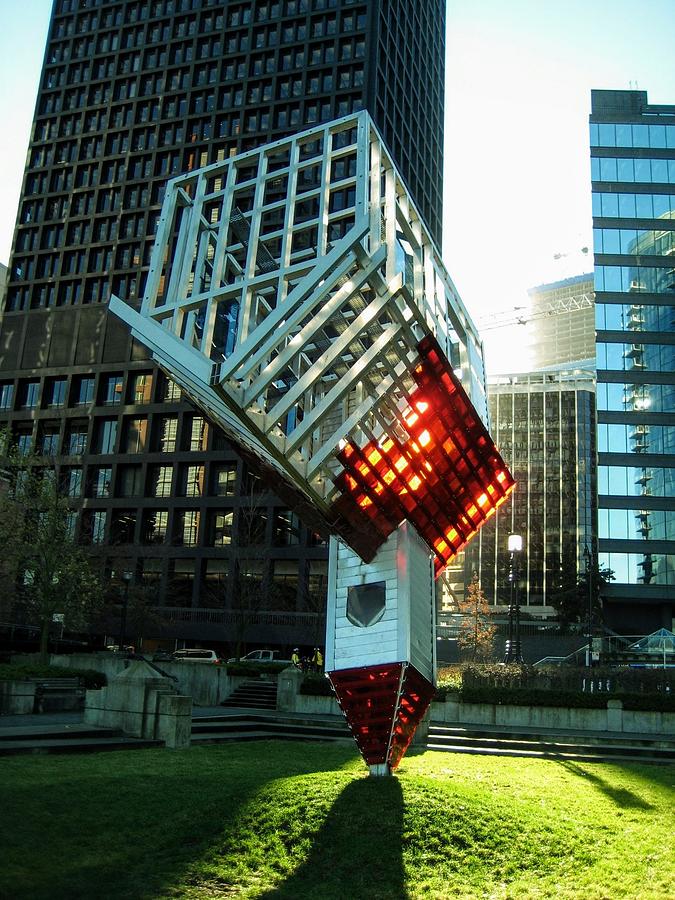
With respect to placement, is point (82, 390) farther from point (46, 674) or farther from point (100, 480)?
point (46, 674)

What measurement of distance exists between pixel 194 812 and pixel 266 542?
59.9m

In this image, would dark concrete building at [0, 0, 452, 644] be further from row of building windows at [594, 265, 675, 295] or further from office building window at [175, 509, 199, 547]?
row of building windows at [594, 265, 675, 295]

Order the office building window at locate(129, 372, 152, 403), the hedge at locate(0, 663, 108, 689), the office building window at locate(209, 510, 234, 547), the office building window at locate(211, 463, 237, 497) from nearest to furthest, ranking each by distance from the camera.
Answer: the hedge at locate(0, 663, 108, 689)
the office building window at locate(209, 510, 234, 547)
the office building window at locate(211, 463, 237, 497)
the office building window at locate(129, 372, 152, 403)

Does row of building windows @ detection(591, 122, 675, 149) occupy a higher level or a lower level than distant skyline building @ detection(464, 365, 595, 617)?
higher

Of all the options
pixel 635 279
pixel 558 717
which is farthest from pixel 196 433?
Answer: pixel 558 717

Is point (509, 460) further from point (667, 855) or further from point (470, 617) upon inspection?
point (667, 855)

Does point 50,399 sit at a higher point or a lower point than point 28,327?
lower

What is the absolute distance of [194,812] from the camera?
557 inches

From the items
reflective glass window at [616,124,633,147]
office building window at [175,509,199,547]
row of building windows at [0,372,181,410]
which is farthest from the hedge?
reflective glass window at [616,124,633,147]

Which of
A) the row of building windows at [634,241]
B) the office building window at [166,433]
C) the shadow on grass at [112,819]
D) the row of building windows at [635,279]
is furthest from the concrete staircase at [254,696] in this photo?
the row of building windows at [634,241]

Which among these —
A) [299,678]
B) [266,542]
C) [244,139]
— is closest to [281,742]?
[299,678]

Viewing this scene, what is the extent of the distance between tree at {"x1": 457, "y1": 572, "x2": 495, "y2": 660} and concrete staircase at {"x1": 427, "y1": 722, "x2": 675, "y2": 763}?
26.0m

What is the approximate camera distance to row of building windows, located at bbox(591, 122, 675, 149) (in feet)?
259

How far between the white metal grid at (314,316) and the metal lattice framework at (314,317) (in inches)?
1.4
